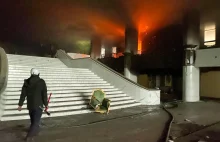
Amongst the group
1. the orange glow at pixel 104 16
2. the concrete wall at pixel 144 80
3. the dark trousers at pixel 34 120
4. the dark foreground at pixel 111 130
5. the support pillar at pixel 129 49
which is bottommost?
the dark foreground at pixel 111 130

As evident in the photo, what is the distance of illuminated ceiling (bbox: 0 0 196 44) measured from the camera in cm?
1500

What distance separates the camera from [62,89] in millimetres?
10523

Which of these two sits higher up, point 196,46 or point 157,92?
point 196,46

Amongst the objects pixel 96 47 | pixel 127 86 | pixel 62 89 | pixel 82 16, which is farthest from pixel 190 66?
pixel 96 47

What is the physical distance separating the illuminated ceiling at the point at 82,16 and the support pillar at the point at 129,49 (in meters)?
0.71

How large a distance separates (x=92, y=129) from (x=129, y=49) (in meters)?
15.4

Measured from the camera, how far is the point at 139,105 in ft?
39.2

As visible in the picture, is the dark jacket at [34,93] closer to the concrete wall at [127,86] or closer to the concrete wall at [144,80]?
→ the concrete wall at [127,86]

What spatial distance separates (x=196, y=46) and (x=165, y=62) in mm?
3015

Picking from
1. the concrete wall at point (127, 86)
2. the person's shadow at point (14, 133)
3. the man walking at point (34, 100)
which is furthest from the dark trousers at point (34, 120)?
the concrete wall at point (127, 86)

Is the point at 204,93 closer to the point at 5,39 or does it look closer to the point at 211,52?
the point at 211,52

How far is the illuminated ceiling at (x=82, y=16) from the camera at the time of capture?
15.0 m

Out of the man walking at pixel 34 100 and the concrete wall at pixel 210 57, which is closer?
the man walking at pixel 34 100

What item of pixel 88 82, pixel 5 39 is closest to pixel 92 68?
pixel 88 82
